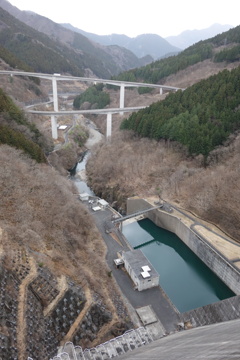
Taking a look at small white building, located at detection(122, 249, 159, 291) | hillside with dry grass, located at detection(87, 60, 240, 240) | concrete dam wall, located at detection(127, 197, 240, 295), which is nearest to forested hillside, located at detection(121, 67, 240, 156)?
hillside with dry grass, located at detection(87, 60, 240, 240)

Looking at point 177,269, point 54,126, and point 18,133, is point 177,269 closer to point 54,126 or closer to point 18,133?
point 18,133

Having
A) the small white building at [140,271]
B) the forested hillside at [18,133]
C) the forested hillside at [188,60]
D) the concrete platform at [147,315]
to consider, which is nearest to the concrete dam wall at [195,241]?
the small white building at [140,271]

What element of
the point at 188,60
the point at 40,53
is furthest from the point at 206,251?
the point at 40,53

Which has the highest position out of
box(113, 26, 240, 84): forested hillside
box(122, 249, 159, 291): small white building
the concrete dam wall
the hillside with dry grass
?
box(113, 26, 240, 84): forested hillside

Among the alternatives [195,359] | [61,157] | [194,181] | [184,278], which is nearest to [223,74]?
[194,181]

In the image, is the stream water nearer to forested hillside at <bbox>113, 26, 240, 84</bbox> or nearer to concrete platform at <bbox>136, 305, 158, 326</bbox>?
concrete platform at <bbox>136, 305, 158, 326</bbox>

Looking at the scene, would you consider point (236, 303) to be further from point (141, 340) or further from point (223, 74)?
point (223, 74)

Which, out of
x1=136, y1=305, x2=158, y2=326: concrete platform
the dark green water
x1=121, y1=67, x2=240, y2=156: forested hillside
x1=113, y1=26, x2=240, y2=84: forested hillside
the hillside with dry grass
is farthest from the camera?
x1=113, y1=26, x2=240, y2=84: forested hillside
